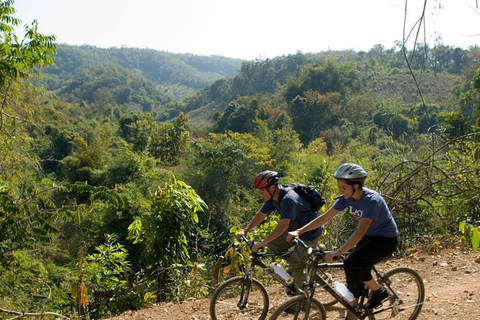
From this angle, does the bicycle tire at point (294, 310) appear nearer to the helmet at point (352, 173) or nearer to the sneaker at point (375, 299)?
the sneaker at point (375, 299)

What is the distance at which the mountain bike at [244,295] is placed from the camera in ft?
12.4

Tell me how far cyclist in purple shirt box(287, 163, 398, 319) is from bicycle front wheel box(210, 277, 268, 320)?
92cm

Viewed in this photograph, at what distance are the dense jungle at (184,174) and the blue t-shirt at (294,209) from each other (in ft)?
2.34

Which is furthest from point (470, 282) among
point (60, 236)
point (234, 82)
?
point (234, 82)

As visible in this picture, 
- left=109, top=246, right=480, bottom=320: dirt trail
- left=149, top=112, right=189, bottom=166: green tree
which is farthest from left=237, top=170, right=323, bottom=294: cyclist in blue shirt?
left=149, top=112, right=189, bottom=166: green tree

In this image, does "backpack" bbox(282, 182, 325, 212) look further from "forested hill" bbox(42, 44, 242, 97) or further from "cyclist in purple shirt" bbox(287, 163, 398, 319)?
"forested hill" bbox(42, 44, 242, 97)

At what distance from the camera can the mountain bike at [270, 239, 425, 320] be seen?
3.15 metres

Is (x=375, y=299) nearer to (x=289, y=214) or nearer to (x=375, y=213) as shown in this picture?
(x=375, y=213)

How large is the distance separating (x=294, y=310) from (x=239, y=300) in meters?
0.79

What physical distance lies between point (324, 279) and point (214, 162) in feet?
65.4

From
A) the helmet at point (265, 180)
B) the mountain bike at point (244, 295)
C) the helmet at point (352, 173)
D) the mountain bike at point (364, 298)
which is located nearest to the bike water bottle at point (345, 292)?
the mountain bike at point (364, 298)

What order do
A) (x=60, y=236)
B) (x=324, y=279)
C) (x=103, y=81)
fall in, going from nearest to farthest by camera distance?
(x=324, y=279), (x=60, y=236), (x=103, y=81)

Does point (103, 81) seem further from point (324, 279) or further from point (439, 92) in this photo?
point (324, 279)

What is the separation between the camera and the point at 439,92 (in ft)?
184
